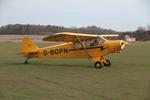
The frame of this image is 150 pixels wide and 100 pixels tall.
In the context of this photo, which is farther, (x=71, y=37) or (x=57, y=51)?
(x=57, y=51)

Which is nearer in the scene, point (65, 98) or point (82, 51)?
point (65, 98)

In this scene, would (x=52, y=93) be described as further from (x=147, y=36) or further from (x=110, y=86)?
(x=147, y=36)

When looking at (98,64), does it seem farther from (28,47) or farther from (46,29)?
(46,29)

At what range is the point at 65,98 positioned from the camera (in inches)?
318

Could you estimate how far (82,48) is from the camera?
18.2 metres

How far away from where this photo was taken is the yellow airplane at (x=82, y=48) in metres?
17.3

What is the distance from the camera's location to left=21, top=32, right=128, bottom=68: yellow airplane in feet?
56.8

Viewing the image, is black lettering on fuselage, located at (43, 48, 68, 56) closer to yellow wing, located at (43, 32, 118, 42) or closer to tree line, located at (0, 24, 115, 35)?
yellow wing, located at (43, 32, 118, 42)

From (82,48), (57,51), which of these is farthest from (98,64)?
(57,51)

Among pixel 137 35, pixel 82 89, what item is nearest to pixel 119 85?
pixel 82 89

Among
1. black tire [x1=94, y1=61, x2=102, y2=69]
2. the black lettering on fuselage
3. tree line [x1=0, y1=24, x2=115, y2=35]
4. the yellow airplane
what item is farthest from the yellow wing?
tree line [x1=0, y1=24, x2=115, y2=35]

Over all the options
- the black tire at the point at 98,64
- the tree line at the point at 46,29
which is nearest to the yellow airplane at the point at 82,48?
the black tire at the point at 98,64

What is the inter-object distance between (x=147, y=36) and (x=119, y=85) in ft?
178

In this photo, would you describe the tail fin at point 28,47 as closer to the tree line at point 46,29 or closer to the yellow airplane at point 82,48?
the yellow airplane at point 82,48
